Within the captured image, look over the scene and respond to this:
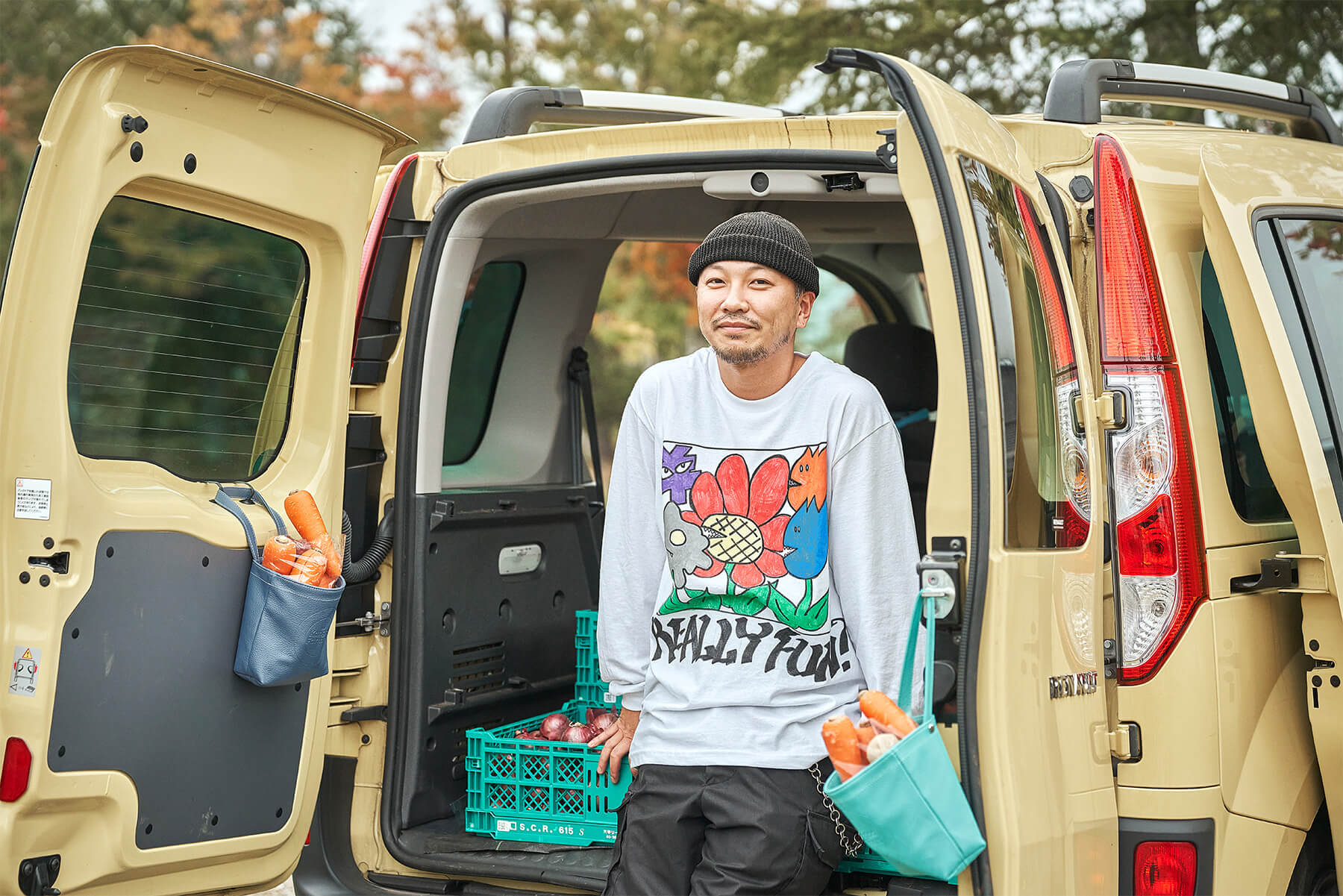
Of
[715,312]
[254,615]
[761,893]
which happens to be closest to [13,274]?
[254,615]

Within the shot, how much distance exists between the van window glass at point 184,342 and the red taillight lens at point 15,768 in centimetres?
61

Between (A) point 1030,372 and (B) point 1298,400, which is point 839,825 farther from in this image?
(B) point 1298,400

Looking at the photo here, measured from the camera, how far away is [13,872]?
280 cm

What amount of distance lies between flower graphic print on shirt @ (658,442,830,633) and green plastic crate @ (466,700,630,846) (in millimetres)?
697

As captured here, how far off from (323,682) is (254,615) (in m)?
0.35

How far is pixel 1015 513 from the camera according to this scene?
2.64 meters

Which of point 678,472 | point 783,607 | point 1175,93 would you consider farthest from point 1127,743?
point 1175,93

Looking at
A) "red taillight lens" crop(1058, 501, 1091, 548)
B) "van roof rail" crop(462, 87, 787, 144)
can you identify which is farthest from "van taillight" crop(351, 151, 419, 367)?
"red taillight lens" crop(1058, 501, 1091, 548)

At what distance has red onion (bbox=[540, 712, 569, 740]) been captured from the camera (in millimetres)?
3855

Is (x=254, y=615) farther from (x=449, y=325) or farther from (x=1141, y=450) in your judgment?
(x=1141, y=450)

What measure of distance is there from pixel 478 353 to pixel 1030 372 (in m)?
2.24

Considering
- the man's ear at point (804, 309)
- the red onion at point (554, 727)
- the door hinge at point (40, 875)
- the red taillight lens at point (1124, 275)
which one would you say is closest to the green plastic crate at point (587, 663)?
the red onion at point (554, 727)

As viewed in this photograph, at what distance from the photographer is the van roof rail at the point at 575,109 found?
401 centimetres

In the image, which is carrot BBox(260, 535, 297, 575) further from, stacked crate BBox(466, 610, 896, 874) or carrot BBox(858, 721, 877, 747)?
carrot BBox(858, 721, 877, 747)
